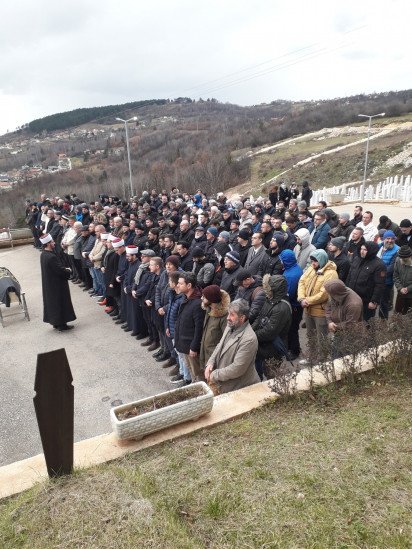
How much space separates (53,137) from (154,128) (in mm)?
33892

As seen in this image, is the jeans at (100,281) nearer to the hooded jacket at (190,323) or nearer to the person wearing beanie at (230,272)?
the person wearing beanie at (230,272)

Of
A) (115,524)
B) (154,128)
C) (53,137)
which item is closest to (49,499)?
(115,524)

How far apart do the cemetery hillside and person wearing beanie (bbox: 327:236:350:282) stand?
79.0 feet

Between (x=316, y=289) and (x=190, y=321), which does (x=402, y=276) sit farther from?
(x=190, y=321)

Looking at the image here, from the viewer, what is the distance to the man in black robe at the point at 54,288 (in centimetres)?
837

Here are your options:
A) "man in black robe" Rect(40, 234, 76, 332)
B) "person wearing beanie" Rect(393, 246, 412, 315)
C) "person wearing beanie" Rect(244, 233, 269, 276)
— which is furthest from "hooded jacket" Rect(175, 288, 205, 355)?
"man in black robe" Rect(40, 234, 76, 332)

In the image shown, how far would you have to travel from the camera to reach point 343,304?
5211mm

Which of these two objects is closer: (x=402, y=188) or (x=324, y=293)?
(x=324, y=293)

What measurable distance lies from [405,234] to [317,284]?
2801mm

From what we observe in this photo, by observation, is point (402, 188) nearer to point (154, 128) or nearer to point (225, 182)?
point (225, 182)

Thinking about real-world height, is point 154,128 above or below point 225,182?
above

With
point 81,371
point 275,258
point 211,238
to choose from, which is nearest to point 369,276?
point 275,258

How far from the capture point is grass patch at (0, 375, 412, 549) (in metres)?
2.64

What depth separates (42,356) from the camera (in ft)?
9.04
